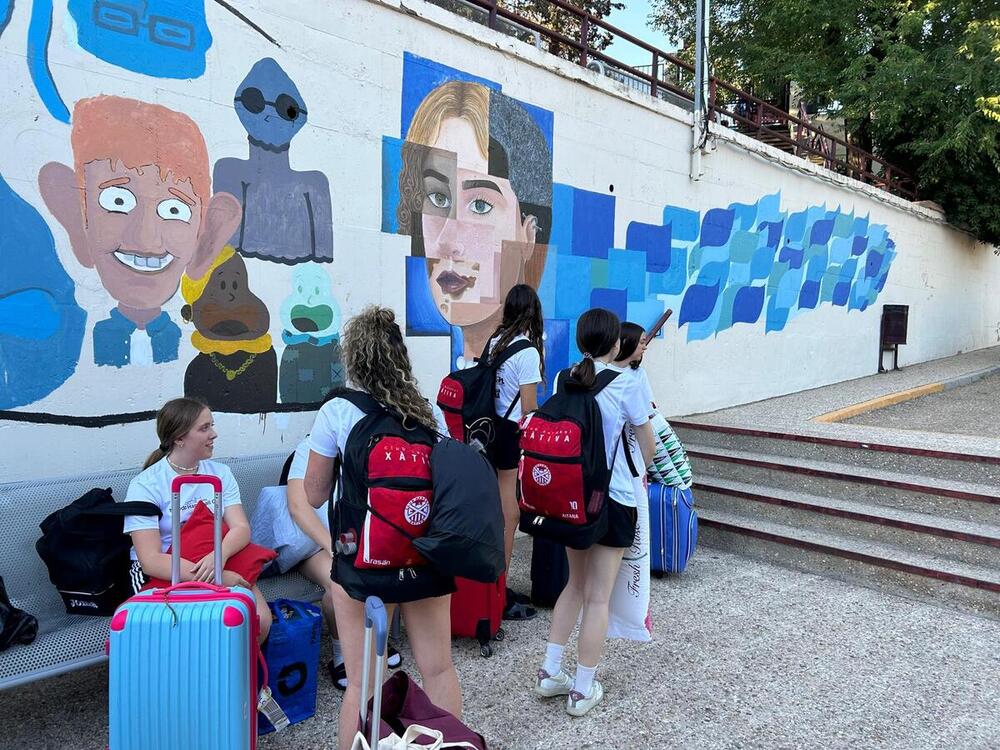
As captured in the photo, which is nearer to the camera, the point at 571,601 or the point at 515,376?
the point at 571,601

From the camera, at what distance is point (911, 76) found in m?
11.8

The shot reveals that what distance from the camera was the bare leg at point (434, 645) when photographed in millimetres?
2463

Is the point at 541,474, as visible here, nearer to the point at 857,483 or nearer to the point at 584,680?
the point at 584,680

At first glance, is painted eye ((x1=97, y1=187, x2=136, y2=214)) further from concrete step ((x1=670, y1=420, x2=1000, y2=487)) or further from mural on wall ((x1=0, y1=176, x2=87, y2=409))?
concrete step ((x1=670, y1=420, x2=1000, y2=487))

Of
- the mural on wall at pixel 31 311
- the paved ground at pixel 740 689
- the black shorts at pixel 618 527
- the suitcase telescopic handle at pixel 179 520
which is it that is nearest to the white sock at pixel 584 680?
the paved ground at pixel 740 689

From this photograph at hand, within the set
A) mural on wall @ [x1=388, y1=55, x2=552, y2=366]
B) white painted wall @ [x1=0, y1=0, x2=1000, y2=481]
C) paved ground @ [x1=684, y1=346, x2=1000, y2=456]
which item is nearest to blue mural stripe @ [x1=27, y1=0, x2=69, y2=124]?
white painted wall @ [x1=0, y1=0, x2=1000, y2=481]

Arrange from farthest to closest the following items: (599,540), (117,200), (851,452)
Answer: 1. (851,452)
2. (117,200)
3. (599,540)

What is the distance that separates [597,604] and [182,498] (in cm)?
177

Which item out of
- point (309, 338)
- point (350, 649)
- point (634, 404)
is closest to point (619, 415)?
point (634, 404)

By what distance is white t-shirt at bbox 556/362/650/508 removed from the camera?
3.19 meters

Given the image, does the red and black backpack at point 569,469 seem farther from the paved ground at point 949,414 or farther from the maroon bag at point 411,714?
the paved ground at point 949,414

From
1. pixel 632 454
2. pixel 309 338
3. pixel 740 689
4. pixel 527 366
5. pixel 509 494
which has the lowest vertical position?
pixel 740 689

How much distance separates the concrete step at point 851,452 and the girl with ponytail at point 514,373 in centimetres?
340

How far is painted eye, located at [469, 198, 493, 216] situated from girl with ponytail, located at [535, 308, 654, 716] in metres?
2.71
